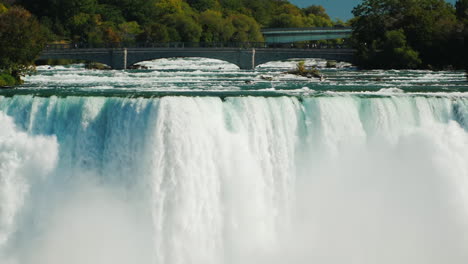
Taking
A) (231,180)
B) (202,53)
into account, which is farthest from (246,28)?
(231,180)

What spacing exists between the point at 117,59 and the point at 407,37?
2605 centimetres

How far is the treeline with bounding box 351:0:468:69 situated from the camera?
6512 cm

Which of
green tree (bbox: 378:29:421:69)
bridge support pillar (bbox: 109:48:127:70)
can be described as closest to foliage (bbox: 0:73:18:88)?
Answer: bridge support pillar (bbox: 109:48:127:70)

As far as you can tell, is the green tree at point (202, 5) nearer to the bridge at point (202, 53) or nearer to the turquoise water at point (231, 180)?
the bridge at point (202, 53)

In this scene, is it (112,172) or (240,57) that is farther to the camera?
(240,57)


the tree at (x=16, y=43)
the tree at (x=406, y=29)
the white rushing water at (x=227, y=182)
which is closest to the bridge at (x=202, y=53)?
the tree at (x=406, y=29)

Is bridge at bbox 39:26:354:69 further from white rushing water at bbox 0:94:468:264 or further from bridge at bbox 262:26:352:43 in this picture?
bridge at bbox 262:26:352:43

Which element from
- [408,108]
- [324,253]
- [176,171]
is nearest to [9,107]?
[176,171]

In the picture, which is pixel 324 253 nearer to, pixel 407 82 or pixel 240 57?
pixel 407 82

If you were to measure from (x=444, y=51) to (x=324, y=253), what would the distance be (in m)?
42.2

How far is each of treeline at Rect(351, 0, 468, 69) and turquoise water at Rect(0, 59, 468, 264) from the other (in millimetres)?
35137

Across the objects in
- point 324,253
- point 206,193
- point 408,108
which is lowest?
point 324,253

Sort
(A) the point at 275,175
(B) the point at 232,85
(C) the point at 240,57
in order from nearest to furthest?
(A) the point at 275,175 < (B) the point at 232,85 < (C) the point at 240,57

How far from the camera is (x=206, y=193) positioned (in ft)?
86.0
